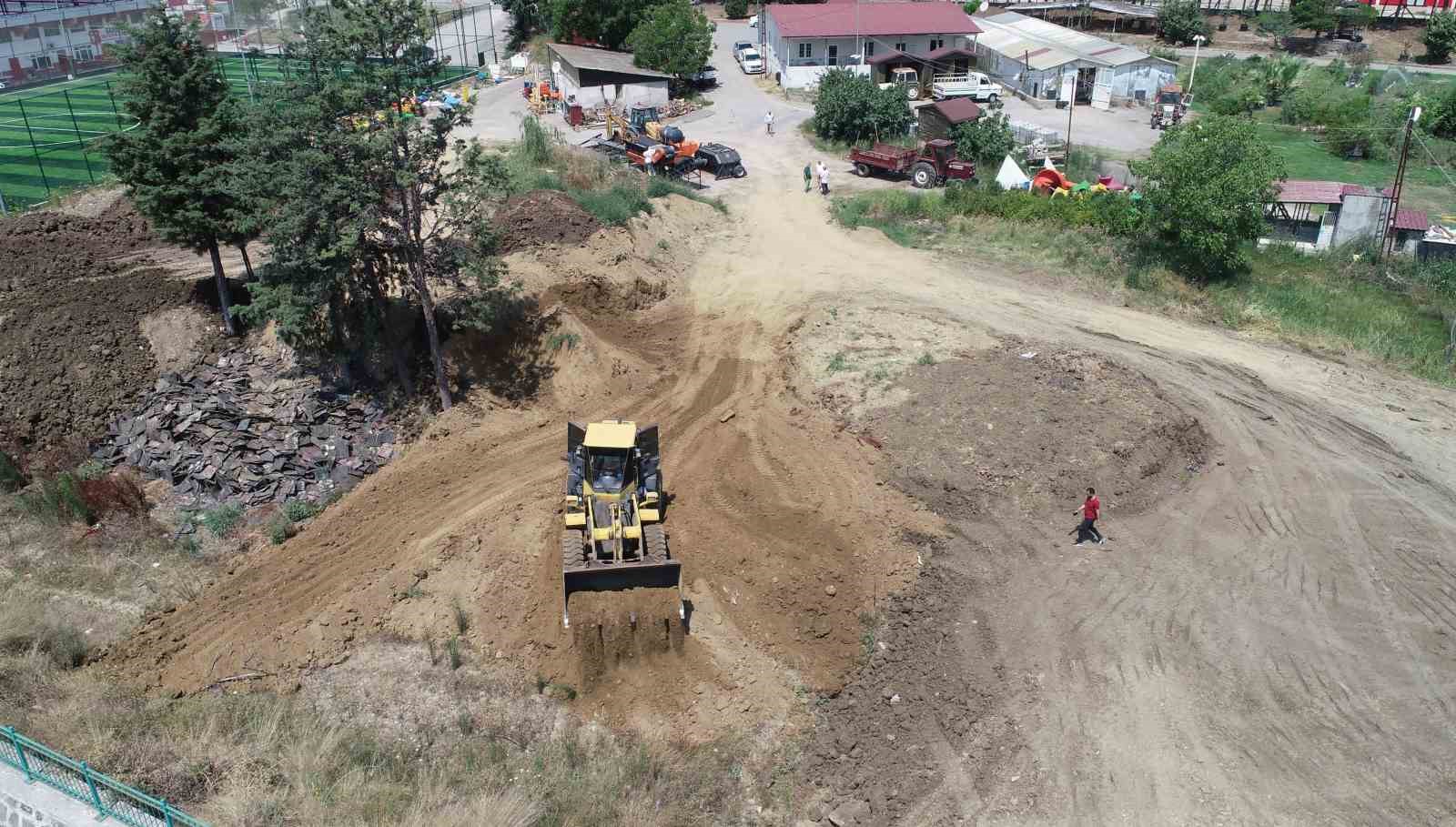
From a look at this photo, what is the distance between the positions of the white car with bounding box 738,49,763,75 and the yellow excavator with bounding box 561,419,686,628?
46.8m

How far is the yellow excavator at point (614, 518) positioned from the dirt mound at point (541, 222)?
12.4 m

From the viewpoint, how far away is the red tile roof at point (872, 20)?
5409cm

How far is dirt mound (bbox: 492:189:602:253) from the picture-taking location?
28578 millimetres

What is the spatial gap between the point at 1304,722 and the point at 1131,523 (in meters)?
5.39

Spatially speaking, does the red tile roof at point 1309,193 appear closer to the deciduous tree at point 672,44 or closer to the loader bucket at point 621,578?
the loader bucket at point 621,578

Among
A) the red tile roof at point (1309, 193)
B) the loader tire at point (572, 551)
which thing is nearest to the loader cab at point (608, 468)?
the loader tire at point (572, 551)

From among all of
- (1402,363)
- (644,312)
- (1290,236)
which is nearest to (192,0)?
(644,312)

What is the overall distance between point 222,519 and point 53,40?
1773 inches

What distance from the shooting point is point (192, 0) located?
6006 centimetres

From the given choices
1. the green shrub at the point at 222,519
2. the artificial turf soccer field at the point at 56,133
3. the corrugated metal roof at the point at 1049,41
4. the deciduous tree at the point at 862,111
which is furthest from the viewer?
the corrugated metal roof at the point at 1049,41

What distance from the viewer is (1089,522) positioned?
18.1 m

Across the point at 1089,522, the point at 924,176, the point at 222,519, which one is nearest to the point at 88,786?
the point at 222,519

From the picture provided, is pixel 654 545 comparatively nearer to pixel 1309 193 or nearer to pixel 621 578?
pixel 621 578

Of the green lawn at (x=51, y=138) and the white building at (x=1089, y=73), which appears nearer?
the green lawn at (x=51, y=138)
